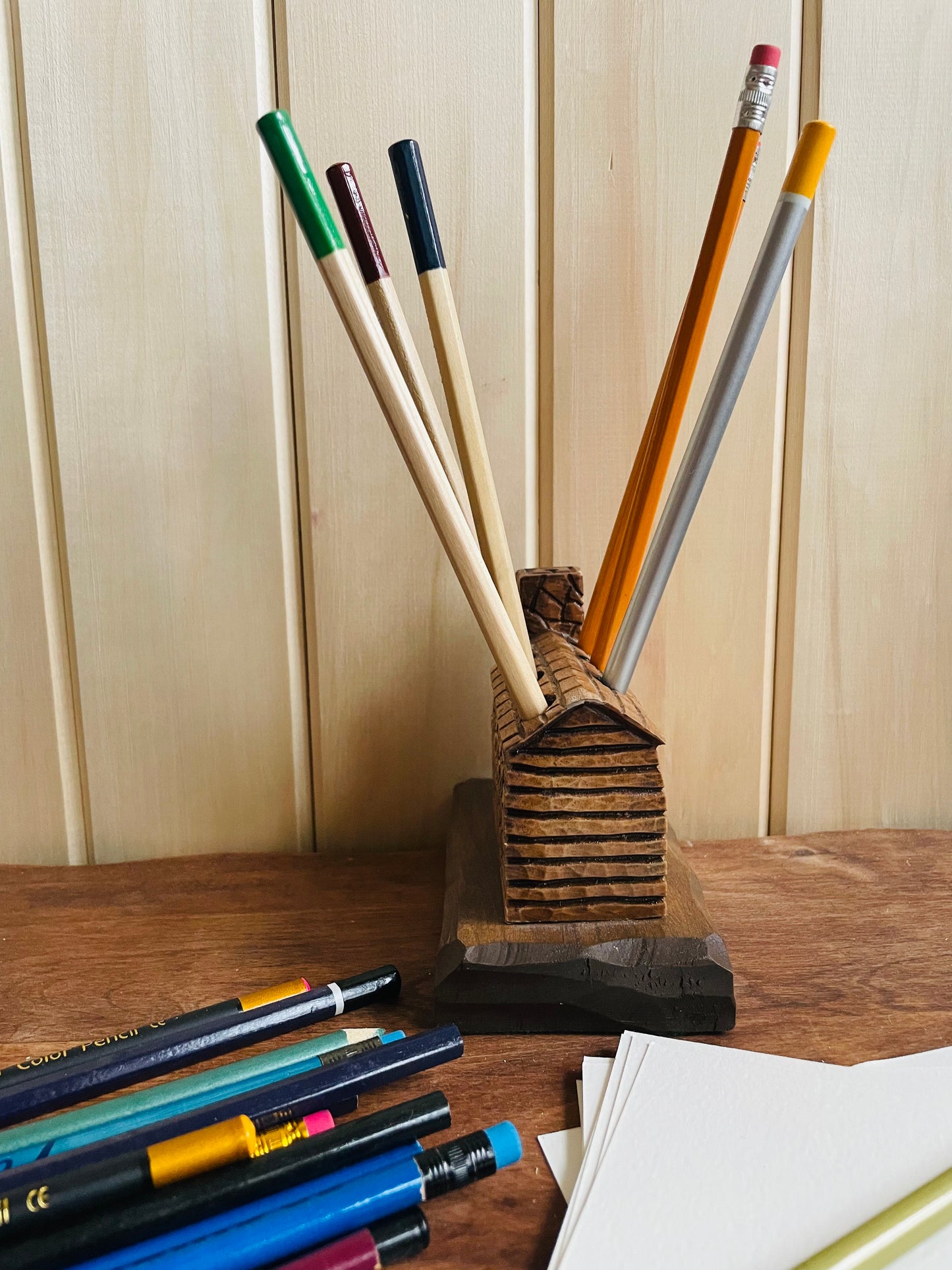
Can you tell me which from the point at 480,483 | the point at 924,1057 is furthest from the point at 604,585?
the point at 924,1057

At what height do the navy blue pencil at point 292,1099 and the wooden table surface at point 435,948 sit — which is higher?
the navy blue pencil at point 292,1099

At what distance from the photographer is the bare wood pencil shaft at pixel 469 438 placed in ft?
1.22

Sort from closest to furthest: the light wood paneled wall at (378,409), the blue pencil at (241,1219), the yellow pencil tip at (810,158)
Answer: the blue pencil at (241,1219) → the yellow pencil tip at (810,158) → the light wood paneled wall at (378,409)

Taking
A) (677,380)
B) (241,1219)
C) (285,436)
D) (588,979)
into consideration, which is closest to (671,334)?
(677,380)

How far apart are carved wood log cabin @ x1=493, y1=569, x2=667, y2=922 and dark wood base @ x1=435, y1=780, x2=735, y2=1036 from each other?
0.4 inches

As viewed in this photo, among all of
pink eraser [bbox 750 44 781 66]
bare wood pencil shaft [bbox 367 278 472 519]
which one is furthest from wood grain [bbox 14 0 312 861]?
pink eraser [bbox 750 44 781 66]

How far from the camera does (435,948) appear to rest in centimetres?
42

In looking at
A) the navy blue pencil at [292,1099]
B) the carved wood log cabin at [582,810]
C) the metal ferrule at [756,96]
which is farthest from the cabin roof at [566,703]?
the metal ferrule at [756,96]

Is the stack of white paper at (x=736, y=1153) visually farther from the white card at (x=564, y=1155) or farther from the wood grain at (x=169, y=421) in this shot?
the wood grain at (x=169, y=421)

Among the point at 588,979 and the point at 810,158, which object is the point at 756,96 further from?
the point at 588,979

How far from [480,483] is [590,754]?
0.12 m

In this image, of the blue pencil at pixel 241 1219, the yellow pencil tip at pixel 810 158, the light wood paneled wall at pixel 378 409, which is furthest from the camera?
the light wood paneled wall at pixel 378 409

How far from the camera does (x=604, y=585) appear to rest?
1.45 feet

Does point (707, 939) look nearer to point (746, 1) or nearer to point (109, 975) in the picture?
point (109, 975)
